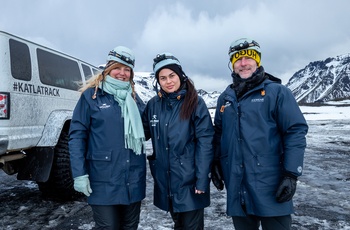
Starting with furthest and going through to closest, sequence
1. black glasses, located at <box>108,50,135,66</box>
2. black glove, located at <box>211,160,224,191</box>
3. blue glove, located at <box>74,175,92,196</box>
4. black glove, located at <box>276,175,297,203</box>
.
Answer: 1. black glasses, located at <box>108,50,135,66</box>
2. black glove, located at <box>211,160,224,191</box>
3. blue glove, located at <box>74,175,92,196</box>
4. black glove, located at <box>276,175,297,203</box>

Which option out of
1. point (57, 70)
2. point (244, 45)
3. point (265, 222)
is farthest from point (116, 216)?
point (57, 70)

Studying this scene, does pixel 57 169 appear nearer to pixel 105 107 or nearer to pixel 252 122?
pixel 105 107

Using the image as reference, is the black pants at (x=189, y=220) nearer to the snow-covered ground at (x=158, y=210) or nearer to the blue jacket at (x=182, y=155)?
the blue jacket at (x=182, y=155)

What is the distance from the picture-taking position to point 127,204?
260 centimetres

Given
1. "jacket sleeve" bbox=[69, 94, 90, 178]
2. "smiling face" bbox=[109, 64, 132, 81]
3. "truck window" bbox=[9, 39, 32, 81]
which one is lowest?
"jacket sleeve" bbox=[69, 94, 90, 178]

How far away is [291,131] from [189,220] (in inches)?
44.8

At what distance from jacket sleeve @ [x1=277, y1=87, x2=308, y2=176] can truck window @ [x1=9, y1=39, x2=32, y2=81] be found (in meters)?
3.11

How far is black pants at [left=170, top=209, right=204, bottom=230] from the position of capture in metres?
2.57

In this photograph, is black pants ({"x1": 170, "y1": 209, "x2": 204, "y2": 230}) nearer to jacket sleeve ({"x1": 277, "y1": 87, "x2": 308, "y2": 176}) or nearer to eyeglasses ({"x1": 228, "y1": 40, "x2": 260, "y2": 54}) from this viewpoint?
jacket sleeve ({"x1": 277, "y1": 87, "x2": 308, "y2": 176})

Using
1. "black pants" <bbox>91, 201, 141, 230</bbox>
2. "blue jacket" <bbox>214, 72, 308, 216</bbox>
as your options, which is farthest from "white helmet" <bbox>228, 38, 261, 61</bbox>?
"black pants" <bbox>91, 201, 141, 230</bbox>

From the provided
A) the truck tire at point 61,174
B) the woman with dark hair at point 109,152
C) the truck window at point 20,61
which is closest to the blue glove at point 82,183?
the woman with dark hair at point 109,152

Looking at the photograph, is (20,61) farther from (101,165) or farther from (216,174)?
(216,174)

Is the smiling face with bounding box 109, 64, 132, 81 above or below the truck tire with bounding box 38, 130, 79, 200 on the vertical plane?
above

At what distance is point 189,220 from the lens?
8.42 ft
